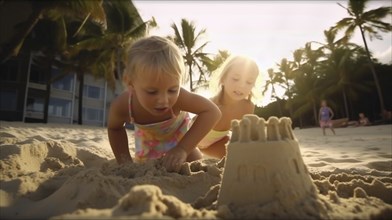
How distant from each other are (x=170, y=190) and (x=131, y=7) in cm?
2038

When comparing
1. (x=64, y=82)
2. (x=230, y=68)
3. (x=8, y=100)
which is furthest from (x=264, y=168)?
(x=64, y=82)

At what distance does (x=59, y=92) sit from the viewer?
24.1 metres

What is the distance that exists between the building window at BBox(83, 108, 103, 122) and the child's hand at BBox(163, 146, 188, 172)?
2677cm

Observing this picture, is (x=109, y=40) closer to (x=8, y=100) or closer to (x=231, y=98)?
(x=8, y=100)

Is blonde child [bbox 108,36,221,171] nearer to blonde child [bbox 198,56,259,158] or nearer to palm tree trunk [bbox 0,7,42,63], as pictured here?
blonde child [bbox 198,56,259,158]

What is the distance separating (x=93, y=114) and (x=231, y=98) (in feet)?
85.4

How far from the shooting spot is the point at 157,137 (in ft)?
9.21

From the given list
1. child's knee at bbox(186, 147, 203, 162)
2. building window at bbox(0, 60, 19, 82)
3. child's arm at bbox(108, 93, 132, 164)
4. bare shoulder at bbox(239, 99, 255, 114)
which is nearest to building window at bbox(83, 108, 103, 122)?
building window at bbox(0, 60, 19, 82)

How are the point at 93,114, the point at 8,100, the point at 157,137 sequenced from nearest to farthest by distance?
the point at 157,137 → the point at 8,100 → the point at 93,114

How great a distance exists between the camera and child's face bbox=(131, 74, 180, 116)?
1.88 meters

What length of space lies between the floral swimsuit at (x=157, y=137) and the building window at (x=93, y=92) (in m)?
26.1

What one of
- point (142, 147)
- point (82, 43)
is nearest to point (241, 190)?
point (142, 147)

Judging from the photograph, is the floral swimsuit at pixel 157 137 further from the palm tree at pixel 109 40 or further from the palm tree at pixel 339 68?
the palm tree at pixel 339 68

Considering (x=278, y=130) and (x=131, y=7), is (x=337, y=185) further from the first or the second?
(x=131, y=7)
